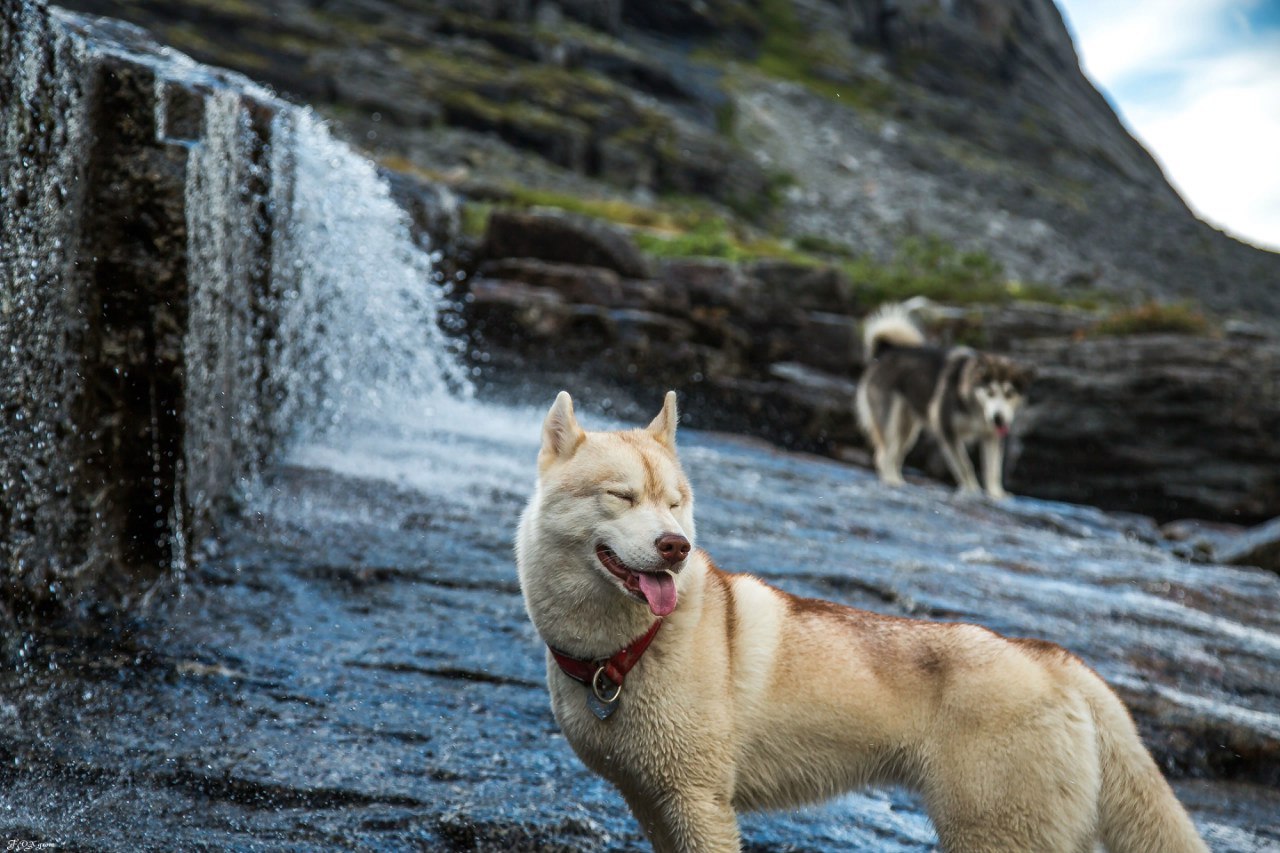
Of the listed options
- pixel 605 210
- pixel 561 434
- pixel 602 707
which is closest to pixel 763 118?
pixel 605 210

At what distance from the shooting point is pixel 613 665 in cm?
307

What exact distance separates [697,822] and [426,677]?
2660 millimetres

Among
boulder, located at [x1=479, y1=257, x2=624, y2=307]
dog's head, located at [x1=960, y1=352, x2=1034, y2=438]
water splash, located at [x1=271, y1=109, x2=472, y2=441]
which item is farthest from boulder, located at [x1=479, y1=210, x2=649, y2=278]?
dog's head, located at [x1=960, y1=352, x2=1034, y2=438]

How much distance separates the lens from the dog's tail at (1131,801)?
9.78 feet

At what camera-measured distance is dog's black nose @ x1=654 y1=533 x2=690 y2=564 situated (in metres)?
2.90

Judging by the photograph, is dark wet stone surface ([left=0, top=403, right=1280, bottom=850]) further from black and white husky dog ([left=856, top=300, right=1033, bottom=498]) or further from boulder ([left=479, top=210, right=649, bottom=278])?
boulder ([left=479, top=210, right=649, bottom=278])

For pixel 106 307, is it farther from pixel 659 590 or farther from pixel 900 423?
pixel 900 423

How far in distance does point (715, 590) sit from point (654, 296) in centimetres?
1568

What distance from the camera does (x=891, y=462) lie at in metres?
14.0

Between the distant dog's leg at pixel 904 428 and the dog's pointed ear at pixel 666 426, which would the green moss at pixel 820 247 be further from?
the dog's pointed ear at pixel 666 426

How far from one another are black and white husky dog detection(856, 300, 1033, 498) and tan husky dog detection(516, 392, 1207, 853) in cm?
1028

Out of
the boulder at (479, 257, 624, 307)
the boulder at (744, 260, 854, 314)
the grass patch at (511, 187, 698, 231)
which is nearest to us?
the boulder at (479, 257, 624, 307)

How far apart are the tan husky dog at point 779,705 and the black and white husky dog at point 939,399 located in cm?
1028

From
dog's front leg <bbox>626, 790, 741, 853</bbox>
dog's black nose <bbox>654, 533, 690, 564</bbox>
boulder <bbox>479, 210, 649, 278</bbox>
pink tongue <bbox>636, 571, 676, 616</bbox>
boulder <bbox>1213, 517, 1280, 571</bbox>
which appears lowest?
dog's front leg <bbox>626, 790, 741, 853</bbox>
